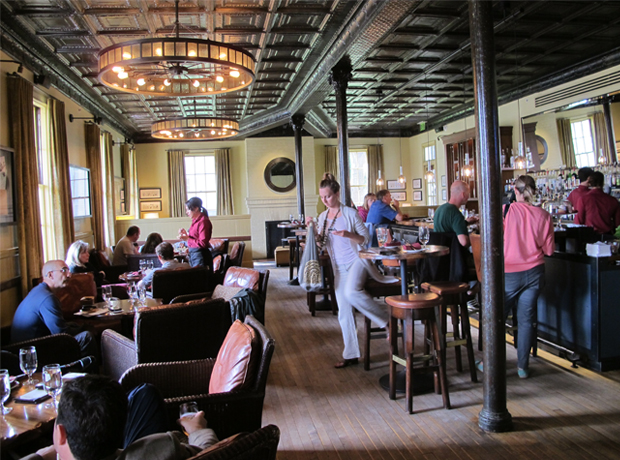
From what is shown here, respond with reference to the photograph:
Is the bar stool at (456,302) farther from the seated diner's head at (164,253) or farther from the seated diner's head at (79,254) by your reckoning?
the seated diner's head at (79,254)

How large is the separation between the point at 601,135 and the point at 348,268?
6.87 m

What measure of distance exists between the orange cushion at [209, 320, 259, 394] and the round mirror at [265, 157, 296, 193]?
12812 millimetres

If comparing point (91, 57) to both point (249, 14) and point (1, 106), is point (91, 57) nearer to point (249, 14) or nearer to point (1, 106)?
point (1, 106)

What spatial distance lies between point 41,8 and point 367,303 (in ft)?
16.3

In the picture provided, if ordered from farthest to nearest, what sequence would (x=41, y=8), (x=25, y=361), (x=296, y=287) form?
(x=296, y=287) < (x=41, y=8) < (x=25, y=361)

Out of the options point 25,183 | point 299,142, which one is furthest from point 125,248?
point 299,142

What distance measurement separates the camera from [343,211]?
448 centimetres

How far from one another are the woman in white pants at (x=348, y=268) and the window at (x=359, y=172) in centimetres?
1258

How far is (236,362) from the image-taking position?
2.44 metres

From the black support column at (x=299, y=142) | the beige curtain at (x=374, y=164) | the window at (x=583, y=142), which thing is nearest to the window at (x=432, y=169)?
the beige curtain at (x=374, y=164)

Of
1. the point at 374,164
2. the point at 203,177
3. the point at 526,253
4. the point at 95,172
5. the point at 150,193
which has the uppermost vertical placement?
the point at 374,164

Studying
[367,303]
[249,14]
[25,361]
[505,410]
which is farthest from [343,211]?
[249,14]

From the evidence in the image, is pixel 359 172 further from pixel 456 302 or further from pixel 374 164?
pixel 456 302

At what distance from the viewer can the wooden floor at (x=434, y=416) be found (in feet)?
9.54
